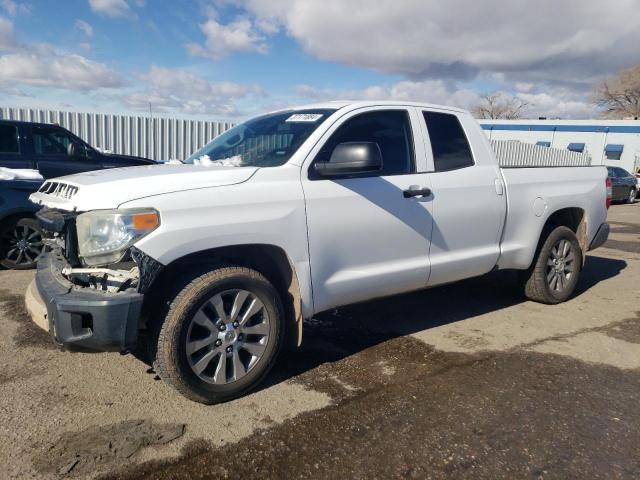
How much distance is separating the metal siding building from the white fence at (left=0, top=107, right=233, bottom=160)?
23.0 meters

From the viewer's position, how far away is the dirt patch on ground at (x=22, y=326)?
429cm

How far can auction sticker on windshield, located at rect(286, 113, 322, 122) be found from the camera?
3.99 m

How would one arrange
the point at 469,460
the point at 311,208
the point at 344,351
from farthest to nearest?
the point at 344,351
the point at 311,208
the point at 469,460

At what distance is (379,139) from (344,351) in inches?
66.2

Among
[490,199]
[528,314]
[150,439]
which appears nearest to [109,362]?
[150,439]

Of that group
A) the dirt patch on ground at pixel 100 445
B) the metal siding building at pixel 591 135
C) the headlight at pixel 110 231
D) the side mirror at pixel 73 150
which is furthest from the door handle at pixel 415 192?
the metal siding building at pixel 591 135

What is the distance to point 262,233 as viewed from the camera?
337 centimetres

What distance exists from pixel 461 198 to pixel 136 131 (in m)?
13.1

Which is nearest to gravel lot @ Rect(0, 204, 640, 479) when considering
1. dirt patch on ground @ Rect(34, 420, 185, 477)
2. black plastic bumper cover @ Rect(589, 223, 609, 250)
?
dirt patch on ground @ Rect(34, 420, 185, 477)

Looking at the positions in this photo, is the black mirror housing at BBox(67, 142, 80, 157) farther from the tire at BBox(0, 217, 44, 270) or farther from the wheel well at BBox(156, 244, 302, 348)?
the wheel well at BBox(156, 244, 302, 348)

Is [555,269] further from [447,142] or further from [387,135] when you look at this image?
[387,135]

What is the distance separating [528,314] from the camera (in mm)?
5406

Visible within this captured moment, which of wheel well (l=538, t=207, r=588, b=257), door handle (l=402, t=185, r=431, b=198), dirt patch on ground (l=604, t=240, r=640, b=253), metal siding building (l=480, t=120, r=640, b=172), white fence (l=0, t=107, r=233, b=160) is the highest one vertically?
metal siding building (l=480, t=120, r=640, b=172)

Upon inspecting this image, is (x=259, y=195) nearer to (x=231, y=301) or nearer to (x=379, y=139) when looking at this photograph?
(x=231, y=301)
